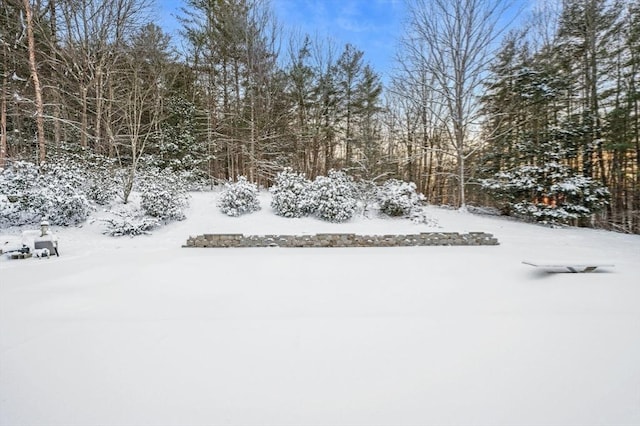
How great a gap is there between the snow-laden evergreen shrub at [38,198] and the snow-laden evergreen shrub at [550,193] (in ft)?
40.1

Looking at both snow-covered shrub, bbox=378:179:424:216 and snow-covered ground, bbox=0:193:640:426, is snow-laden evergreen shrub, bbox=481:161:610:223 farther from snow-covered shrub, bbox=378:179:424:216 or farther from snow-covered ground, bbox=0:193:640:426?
snow-covered ground, bbox=0:193:640:426

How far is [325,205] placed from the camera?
8.28 metres

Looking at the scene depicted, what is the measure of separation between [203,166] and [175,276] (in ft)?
36.0

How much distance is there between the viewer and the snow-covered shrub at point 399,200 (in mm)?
8508

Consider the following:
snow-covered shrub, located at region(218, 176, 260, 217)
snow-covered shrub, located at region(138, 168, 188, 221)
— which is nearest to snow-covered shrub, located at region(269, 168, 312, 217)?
snow-covered shrub, located at region(218, 176, 260, 217)

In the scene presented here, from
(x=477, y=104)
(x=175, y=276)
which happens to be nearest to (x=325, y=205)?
(x=175, y=276)

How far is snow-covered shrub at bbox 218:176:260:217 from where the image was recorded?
8.60 m

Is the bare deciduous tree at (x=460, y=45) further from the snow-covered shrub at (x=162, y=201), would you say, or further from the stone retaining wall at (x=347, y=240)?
the snow-covered shrub at (x=162, y=201)

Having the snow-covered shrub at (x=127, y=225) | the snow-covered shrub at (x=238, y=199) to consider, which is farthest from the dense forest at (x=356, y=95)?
the snow-covered shrub at (x=238, y=199)

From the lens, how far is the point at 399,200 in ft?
27.9

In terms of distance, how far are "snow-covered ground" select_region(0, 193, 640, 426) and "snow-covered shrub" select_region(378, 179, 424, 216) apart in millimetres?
3603

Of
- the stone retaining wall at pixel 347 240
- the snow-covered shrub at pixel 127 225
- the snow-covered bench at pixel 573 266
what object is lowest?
the snow-covered bench at pixel 573 266

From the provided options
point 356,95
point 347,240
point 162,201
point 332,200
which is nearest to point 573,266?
point 347,240

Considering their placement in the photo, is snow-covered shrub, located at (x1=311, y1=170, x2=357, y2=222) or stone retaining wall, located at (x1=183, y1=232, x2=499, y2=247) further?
snow-covered shrub, located at (x1=311, y1=170, x2=357, y2=222)
